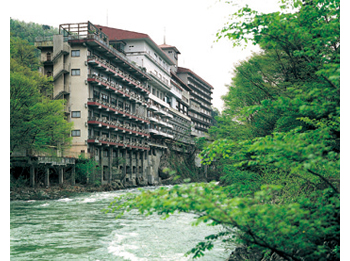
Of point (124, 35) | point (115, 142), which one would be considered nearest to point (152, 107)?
point (124, 35)

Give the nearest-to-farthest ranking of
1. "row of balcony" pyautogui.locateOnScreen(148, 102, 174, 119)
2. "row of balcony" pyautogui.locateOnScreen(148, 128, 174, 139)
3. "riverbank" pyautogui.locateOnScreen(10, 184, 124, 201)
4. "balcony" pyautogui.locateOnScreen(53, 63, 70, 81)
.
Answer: "riverbank" pyautogui.locateOnScreen(10, 184, 124, 201) → "balcony" pyautogui.locateOnScreen(53, 63, 70, 81) → "row of balcony" pyautogui.locateOnScreen(148, 128, 174, 139) → "row of balcony" pyautogui.locateOnScreen(148, 102, 174, 119)

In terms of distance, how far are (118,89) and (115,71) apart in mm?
2585

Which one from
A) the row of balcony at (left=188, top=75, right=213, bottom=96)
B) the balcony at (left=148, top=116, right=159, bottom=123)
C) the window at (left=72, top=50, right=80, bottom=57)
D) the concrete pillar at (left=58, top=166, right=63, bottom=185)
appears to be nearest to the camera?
the concrete pillar at (left=58, top=166, right=63, bottom=185)

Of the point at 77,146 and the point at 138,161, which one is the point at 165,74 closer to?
the point at 138,161

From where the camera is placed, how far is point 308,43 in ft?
19.6

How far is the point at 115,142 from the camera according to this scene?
49.7m

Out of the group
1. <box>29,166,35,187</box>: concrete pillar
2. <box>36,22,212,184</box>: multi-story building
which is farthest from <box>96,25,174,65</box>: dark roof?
<box>29,166,35,187</box>: concrete pillar

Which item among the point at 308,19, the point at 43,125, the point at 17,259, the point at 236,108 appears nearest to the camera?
the point at 308,19

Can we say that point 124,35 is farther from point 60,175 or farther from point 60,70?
point 60,175

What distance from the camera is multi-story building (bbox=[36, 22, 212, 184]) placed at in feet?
147

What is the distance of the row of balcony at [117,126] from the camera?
148 ft

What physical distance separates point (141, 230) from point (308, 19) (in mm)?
13008

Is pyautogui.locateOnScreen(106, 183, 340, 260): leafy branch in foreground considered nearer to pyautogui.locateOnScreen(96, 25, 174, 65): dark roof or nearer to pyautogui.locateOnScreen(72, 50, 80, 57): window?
pyautogui.locateOnScreen(72, 50, 80, 57): window

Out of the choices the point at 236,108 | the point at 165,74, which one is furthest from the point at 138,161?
the point at 236,108
